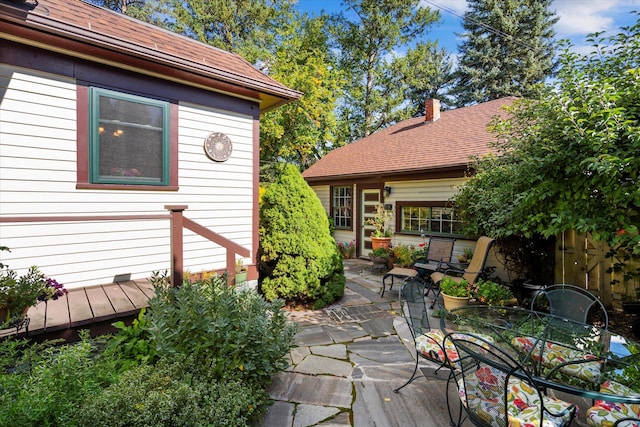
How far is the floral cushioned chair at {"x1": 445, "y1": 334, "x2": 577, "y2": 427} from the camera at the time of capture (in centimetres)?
166

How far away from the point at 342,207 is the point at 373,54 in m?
12.1

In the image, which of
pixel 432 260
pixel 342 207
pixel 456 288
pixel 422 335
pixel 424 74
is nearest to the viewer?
pixel 422 335

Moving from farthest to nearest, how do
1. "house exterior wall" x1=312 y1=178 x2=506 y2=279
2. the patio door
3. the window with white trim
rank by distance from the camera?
the patio door < the window with white trim < "house exterior wall" x1=312 y1=178 x2=506 y2=279

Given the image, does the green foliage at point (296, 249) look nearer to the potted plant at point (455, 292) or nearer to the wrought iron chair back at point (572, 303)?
the potted plant at point (455, 292)

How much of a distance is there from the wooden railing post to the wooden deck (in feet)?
1.39

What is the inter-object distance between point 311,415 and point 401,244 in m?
6.19

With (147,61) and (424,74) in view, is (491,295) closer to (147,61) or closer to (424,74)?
(147,61)

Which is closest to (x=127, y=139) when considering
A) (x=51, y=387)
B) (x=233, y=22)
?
(x=51, y=387)

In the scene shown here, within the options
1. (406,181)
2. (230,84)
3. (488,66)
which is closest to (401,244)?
(406,181)

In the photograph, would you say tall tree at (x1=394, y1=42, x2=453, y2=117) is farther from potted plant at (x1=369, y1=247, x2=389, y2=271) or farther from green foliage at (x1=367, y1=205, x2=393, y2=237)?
potted plant at (x1=369, y1=247, x2=389, y2=271)

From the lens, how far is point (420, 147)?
8.89 metres

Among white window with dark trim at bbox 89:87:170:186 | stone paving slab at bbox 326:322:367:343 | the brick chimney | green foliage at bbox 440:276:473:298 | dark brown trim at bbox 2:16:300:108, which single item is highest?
the brick chimney

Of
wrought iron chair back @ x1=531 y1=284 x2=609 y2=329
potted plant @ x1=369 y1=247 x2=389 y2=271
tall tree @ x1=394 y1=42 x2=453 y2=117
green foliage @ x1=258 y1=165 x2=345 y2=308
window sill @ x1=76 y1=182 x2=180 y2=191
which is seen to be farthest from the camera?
tall tree @ x1=394 y1=42 x2=453 y2=117

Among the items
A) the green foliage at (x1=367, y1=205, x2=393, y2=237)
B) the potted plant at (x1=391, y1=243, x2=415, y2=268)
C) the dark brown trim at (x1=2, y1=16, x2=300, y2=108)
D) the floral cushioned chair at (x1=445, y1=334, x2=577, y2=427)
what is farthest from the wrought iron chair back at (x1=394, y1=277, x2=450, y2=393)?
the green foliage at (x1=367, y1=205, x2=393, y2=237)
